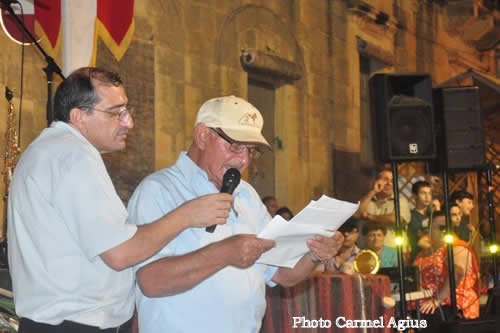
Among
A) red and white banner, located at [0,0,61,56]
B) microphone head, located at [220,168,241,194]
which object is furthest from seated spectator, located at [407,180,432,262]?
microphone head, located at [220,168,241,194]

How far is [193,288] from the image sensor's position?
3.39 meters

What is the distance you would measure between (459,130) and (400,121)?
90 cm

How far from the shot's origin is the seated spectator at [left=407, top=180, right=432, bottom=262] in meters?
9.76

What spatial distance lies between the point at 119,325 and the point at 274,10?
30.6 ft

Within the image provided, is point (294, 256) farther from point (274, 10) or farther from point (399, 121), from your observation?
point (274, 10)

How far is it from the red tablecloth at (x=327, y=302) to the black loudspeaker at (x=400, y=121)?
240 cm

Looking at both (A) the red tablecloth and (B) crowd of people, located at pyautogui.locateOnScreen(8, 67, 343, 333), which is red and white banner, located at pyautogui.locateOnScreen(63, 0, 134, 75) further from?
(B) crowd of people, located at pyautogui.locateOnScreen(8, 67, 343, 333)

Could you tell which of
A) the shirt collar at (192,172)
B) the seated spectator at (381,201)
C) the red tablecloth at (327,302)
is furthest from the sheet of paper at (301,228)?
the seated spectator at (381,201)

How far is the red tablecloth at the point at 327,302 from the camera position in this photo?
5.32m

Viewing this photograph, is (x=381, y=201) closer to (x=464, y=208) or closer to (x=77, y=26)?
(x=464, y=208)

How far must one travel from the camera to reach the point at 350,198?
13.5 metres

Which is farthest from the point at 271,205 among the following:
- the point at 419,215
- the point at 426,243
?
the point at 419,215

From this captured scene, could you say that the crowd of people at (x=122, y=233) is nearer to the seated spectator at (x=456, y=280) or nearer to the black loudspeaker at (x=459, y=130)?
the seated spectator at (x=456, y=280)

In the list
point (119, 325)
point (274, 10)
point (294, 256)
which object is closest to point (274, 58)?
point (274, 10)
